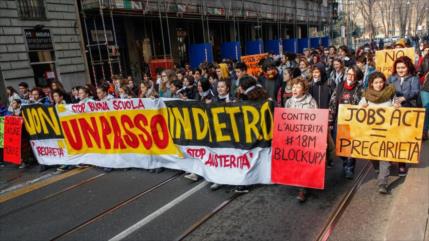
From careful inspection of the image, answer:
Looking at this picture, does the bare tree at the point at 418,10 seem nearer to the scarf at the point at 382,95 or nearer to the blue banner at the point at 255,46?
the blue banner at the point at 255,46

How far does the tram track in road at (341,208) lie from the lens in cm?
387

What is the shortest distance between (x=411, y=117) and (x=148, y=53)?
58.1 ft

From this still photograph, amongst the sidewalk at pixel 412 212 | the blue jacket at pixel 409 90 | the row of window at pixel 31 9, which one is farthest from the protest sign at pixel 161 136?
the row of window at pixel 31 9

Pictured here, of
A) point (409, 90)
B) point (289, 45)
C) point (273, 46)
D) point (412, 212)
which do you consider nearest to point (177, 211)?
point (412, 212)

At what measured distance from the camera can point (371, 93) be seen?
486 centimetres

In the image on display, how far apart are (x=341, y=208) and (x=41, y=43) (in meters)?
15.0

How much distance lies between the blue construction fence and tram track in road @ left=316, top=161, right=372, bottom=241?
51.3 feet

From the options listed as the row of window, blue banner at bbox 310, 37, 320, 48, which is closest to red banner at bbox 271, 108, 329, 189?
the row of window

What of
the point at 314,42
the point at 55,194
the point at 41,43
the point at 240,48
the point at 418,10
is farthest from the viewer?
the point at 418,10

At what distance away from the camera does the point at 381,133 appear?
4.70 meters

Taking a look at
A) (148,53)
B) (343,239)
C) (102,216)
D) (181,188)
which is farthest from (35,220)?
(148,53)

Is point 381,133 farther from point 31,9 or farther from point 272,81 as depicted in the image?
point 31,9

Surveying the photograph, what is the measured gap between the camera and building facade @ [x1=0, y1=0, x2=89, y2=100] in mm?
14445

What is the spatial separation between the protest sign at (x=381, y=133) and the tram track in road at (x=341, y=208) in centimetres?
51
